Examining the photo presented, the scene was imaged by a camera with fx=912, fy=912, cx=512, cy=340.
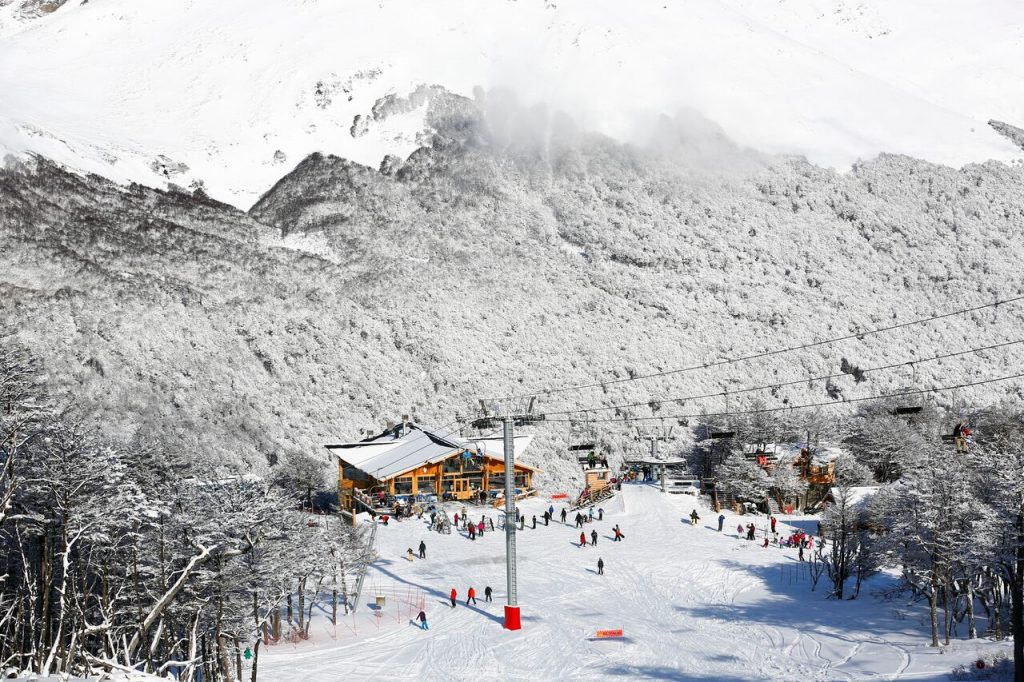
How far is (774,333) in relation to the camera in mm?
96500

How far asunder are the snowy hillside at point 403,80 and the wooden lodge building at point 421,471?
51303 millimetres

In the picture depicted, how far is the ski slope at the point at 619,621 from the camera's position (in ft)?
107

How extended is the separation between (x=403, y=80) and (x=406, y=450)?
250ft

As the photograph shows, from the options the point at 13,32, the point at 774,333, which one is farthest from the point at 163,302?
the point at 13,32

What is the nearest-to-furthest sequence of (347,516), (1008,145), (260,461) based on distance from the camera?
(347,516)
(260,461)
(1008,145)

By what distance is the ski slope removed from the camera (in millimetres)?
32594

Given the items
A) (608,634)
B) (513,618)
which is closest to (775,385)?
(608,634)

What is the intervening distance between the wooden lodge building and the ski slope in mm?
7252

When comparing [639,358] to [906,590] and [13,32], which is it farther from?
[13,32]

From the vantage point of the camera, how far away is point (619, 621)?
3856 centimetres

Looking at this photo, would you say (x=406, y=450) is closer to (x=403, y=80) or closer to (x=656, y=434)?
(x=656, y=434)

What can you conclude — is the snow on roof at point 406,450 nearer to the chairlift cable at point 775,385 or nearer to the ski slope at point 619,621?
the ski slope at point 619,621

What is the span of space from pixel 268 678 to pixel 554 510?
3182 centimetres

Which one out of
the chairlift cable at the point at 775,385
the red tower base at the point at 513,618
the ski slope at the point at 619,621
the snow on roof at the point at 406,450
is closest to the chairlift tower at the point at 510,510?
the red tower base at the point at 513,618
